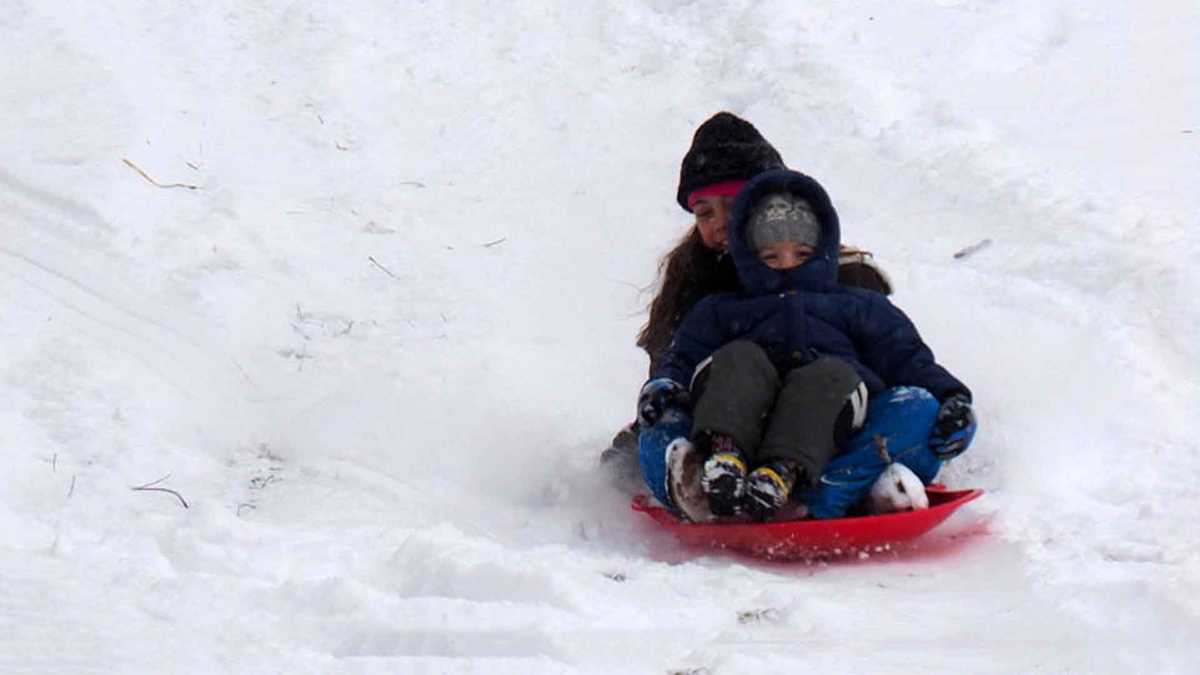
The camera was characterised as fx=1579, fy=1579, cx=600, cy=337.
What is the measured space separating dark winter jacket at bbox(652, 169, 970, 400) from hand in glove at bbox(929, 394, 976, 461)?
104 mm

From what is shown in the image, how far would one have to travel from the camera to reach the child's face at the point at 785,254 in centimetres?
420

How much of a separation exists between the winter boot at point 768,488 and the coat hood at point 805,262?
68cm

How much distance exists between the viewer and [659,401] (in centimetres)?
405

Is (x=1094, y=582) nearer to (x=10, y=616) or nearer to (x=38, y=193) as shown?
(x=10, y=616)

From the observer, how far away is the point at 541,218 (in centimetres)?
618

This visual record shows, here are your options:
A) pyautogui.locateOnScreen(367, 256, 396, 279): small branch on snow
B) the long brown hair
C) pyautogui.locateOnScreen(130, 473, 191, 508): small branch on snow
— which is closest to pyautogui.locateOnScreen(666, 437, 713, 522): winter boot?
the long brown hair

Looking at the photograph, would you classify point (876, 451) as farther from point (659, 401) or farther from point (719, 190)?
point (719, 190)

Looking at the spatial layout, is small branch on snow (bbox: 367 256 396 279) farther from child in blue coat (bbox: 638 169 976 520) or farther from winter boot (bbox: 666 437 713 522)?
winter boot (bbox: 666 437 713 522)

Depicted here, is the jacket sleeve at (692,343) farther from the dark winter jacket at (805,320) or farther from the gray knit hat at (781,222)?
the gray knit hat at (781,222)

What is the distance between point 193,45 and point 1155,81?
406 centimetres

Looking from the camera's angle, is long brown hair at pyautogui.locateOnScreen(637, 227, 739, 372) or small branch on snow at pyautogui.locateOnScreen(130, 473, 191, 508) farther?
long brown hair at pyautogui.locateOnScreen(637, 227, 739, 372)

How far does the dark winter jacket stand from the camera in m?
4.07

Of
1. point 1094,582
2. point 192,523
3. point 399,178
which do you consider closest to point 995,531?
point 1094,582

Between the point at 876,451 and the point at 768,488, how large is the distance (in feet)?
1.19
